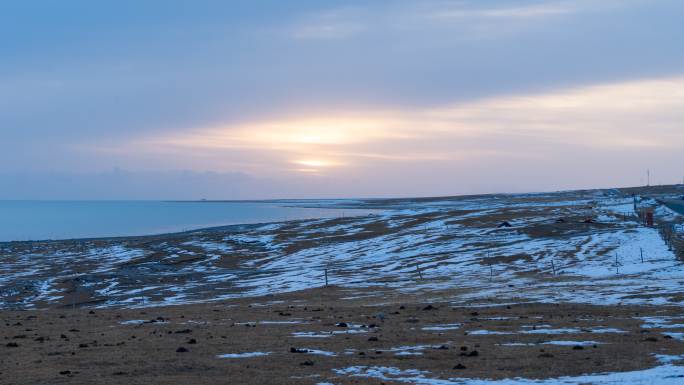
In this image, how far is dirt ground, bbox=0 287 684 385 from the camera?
62.4 ft

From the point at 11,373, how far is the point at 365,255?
59.4 meters

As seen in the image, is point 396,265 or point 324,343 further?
point 396,265

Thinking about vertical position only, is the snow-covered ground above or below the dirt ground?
below

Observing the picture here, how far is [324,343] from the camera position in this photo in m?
24.5

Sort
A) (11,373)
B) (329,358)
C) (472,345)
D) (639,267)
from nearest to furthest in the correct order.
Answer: (11,373)
(329,358)
(472,345)
(639,267)

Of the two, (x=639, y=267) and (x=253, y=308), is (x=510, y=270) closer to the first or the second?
(x=639, y=267)

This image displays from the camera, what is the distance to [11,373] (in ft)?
63.8

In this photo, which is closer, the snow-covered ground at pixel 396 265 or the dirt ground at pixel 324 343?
the dirt ground at pixel 324 343

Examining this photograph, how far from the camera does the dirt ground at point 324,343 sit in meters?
19.0

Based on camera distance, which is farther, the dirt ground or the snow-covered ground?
the snow-covered ground

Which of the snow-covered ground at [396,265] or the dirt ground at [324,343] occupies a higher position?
the dirt ground at [324,343]

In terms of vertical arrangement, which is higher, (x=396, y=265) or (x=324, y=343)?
(x=324, y=343)

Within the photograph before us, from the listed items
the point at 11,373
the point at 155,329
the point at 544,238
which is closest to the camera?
the point at 11,373

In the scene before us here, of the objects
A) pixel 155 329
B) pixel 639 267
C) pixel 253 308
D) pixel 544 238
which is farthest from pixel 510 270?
pixel 155 329
